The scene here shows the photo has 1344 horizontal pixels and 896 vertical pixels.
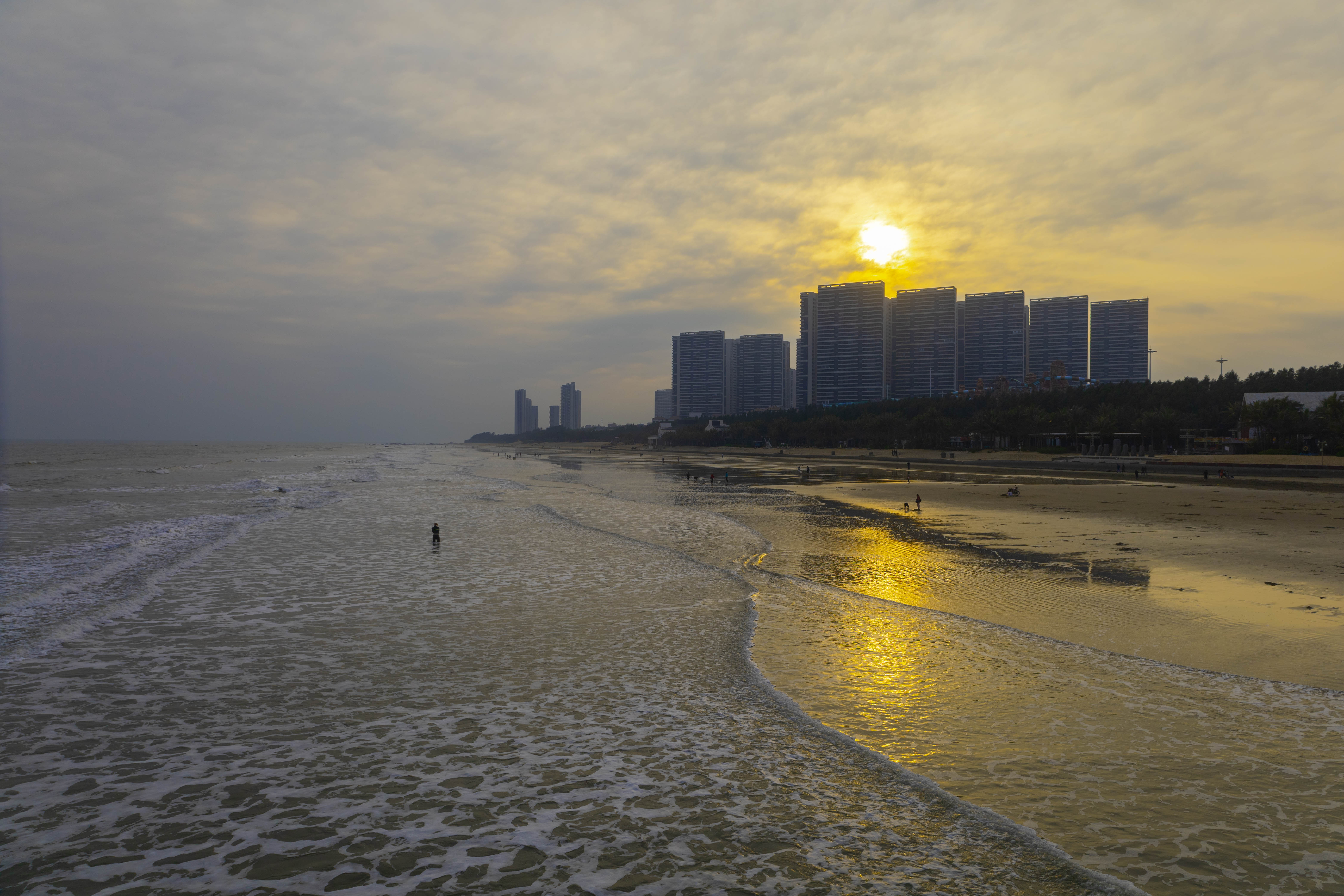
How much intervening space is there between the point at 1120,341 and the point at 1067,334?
1556cm

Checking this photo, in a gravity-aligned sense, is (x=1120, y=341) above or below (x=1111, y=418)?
above

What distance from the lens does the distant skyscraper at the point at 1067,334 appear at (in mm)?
195750

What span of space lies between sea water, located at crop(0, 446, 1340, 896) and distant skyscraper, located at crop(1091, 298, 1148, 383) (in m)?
221

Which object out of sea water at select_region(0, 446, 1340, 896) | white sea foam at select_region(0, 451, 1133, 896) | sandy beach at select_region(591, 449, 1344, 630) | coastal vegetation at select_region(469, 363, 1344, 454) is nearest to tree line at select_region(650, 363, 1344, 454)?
coastal vegetation at select_region(469, 363, 1344, 454)

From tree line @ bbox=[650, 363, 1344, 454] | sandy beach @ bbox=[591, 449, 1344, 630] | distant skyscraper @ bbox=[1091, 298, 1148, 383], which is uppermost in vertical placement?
distant skyscraper @ bbox=[1091, 298, 1148, 383]

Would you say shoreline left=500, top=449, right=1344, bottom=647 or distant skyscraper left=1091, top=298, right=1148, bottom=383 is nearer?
shoreline left=500, top=449, right=1344, bottom=647

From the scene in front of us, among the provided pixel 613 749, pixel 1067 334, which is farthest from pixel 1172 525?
pixel 1067 334

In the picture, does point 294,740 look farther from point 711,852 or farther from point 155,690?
point 711,852

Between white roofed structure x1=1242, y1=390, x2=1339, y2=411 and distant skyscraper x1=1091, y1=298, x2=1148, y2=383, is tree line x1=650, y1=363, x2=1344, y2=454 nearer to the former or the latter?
white roofed structure x1=1242, y1=390, x2=1339, y2=411

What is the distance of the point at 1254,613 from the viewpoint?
1159 cm

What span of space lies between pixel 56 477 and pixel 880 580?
6821 centimetres

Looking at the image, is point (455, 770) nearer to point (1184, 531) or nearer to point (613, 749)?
point (613, 749)

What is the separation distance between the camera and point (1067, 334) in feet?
648

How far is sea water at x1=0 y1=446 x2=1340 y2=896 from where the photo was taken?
4.62m
